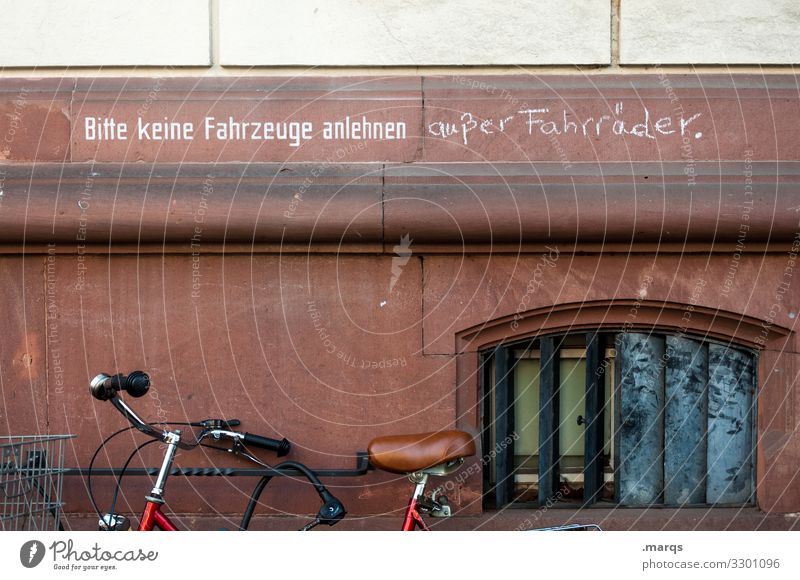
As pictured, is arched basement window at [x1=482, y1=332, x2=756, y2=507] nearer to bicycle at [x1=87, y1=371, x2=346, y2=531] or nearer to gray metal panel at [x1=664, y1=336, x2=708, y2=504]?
gray metal panel at [x1=664, y1=336, x2=708, y2=504]

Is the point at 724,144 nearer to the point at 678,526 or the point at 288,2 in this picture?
the point at 678,526

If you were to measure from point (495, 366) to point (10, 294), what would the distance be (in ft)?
9.28

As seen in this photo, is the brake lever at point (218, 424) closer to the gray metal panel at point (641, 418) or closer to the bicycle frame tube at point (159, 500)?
the bicycle frame tube at point (159, 500)

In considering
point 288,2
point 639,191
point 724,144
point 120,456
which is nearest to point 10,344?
point 120,456

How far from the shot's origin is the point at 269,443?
6.23 metres

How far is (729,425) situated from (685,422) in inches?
10.0

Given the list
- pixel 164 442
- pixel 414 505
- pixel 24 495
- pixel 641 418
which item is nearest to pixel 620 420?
pixel 641 418

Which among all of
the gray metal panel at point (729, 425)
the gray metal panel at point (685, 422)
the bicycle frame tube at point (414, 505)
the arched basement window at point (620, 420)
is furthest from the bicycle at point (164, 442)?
the gray metal panel at point (729, 425)

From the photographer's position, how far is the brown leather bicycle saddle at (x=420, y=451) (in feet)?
16.6

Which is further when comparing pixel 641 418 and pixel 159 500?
pixel 641 418

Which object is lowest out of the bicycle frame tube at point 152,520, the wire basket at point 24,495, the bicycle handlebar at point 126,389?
the bicycle frame tube at point 152,520

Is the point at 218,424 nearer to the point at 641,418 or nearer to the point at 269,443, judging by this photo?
the point at 269,443

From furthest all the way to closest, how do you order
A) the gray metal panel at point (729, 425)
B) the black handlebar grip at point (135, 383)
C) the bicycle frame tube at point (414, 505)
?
the gray metal panel at point (729, 425), the bicycle frame tube at point (414, 505), the black handlebar grip at point (135, 383)

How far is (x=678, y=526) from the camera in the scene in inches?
259
